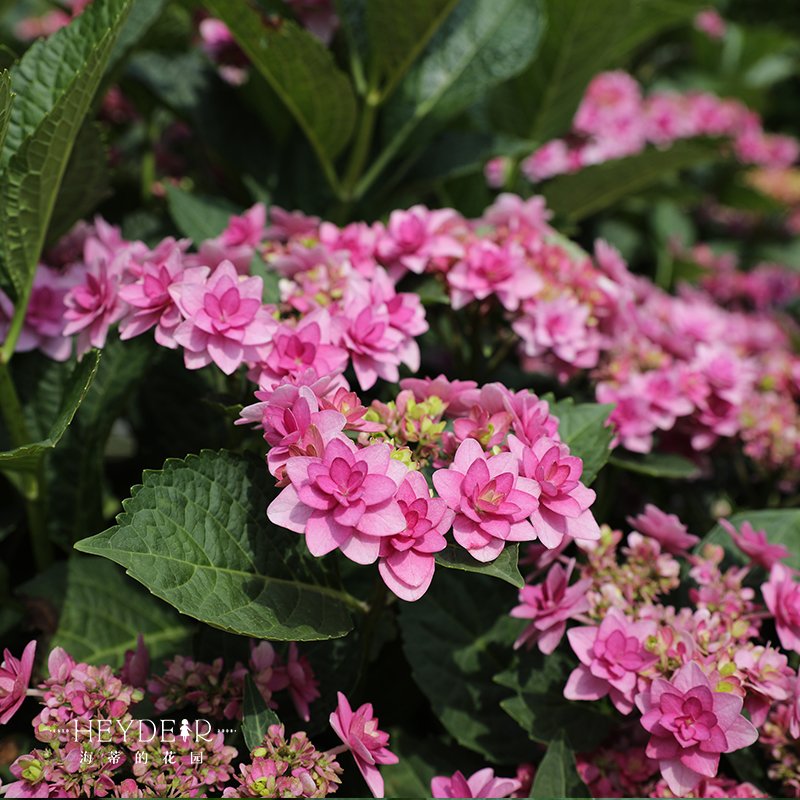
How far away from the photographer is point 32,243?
97 centimetres

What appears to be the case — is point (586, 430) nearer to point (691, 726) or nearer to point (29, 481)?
point (691, 726)

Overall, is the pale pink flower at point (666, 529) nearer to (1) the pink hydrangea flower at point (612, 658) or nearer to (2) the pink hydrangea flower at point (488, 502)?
(1) the pink hydrangea flower at point (612, 658)

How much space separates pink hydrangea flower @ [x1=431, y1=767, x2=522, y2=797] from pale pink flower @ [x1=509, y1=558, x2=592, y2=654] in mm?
144

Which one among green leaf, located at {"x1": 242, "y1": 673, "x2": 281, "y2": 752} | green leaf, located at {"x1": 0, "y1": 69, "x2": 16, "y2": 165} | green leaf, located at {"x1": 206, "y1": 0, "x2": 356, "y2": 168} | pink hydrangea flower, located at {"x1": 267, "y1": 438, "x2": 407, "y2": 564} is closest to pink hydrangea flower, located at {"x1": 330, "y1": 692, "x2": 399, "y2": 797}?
green leaf, located at {"x1": 242, "y1": 673, "x2": 281, "y2": 752}

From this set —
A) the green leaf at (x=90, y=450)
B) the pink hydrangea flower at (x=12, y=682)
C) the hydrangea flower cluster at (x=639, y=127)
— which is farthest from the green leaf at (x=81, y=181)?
the hydrangea flower cluster at (x=639, y=127)

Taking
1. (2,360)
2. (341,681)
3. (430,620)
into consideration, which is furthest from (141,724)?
(2,360)

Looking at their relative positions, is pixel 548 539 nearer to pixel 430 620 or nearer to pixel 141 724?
pixel 430 620

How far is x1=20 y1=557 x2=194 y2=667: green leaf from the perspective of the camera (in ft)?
3.11

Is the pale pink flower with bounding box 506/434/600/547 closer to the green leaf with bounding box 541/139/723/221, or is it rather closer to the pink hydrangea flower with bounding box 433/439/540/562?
the pink hydrangea flower with bounding box 433/439/540/562

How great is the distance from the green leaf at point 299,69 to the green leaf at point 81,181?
29 cm

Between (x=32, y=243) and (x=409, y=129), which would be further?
(x=409, y=129)

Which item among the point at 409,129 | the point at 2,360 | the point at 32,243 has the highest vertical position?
the point at 409,129

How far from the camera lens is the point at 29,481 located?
3.28 feet

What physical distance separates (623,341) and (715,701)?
668mm
